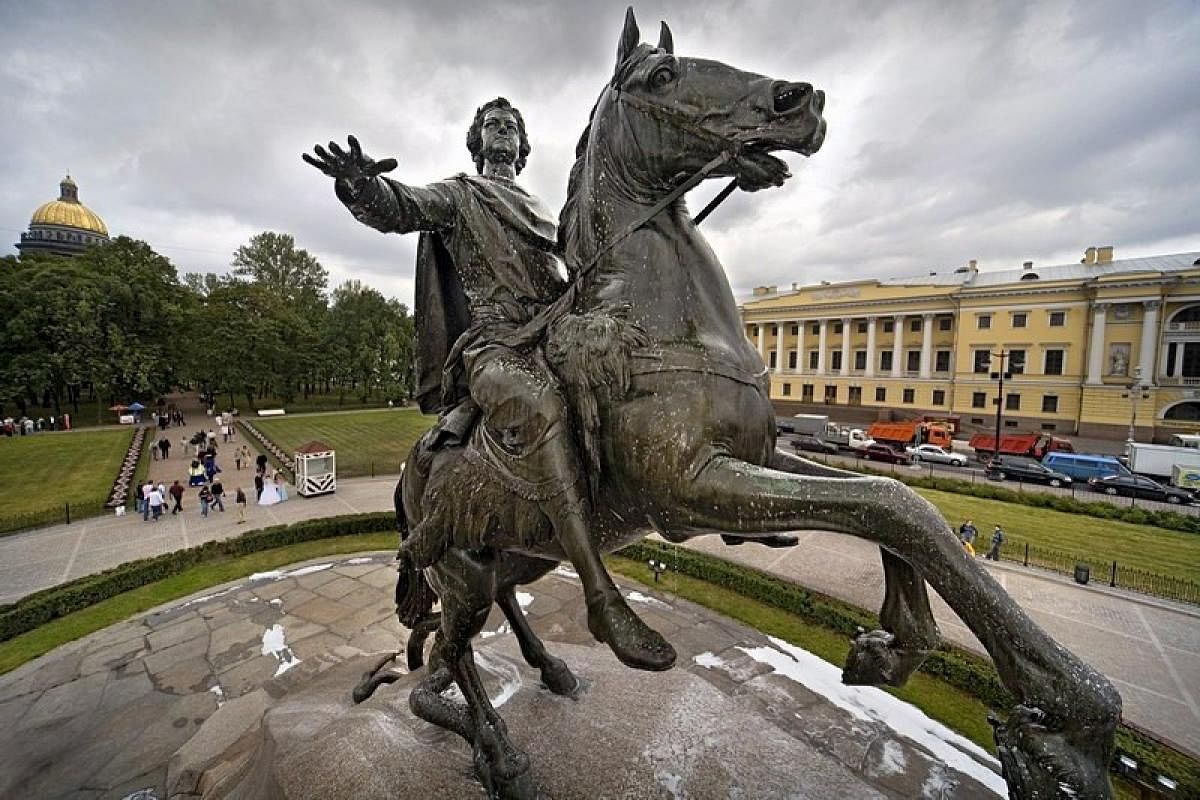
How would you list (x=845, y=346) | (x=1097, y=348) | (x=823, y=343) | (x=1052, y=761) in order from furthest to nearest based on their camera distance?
1. (x=823, y=343)
2. (x=845, y=346)
3. (x=1097, y=348)
4. (x=1052, y=761)

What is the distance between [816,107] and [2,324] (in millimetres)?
53354

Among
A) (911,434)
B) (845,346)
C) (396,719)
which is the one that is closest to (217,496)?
(396,719)

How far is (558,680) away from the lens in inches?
213

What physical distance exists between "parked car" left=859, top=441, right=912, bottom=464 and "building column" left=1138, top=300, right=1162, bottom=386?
A: 67.7ft

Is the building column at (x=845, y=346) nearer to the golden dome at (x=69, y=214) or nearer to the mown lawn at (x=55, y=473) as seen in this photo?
the mown lawn at (x=55, y=473)

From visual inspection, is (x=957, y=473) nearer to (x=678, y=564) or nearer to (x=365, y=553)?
(x=678, y=564)

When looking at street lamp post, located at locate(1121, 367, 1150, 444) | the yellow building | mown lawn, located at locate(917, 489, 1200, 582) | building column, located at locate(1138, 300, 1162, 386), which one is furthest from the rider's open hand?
building column, located at locate(1138, 300, 1162, 386)

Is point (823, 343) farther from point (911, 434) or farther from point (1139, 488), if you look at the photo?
point (1139, 488)

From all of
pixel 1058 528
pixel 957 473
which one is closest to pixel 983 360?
pixel 957 473

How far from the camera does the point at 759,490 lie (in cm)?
262

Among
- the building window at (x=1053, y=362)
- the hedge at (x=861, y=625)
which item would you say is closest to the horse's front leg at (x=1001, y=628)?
the hedge at (x=861, y=625)

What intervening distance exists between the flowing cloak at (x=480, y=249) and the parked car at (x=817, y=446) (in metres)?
30.5

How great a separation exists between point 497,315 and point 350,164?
123cm

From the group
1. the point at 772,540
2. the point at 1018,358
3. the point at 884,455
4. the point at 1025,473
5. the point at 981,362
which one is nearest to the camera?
the point at 772,540
